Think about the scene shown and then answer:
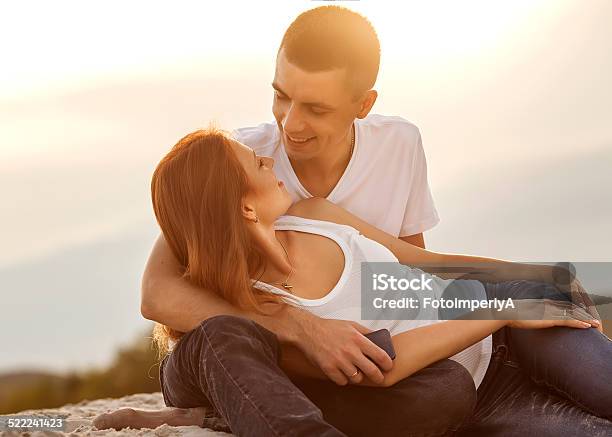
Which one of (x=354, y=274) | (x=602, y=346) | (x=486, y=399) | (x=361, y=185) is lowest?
(x=486, y=399)

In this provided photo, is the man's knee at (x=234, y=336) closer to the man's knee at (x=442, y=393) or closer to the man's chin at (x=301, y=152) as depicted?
the man's knee at (x=442, y=393)

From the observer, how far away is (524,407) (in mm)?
3162

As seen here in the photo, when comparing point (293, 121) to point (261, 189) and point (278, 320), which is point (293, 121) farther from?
point (278, 320)

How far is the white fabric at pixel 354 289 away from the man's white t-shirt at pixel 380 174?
593 millimetres

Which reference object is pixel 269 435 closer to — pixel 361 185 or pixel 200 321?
pixel 200 321

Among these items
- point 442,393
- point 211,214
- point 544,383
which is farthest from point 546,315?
point 211,214

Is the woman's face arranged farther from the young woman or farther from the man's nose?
the man's nose

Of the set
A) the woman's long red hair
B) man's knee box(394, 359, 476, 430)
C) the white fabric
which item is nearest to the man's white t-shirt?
the white fabric

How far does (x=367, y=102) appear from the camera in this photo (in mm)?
4219

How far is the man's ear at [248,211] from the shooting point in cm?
324

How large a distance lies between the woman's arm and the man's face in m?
0.33

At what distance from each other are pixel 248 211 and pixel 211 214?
0.15m

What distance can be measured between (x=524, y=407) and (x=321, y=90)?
1554mm

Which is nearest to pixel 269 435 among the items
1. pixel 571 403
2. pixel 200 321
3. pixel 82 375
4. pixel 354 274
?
pixel 200 321
